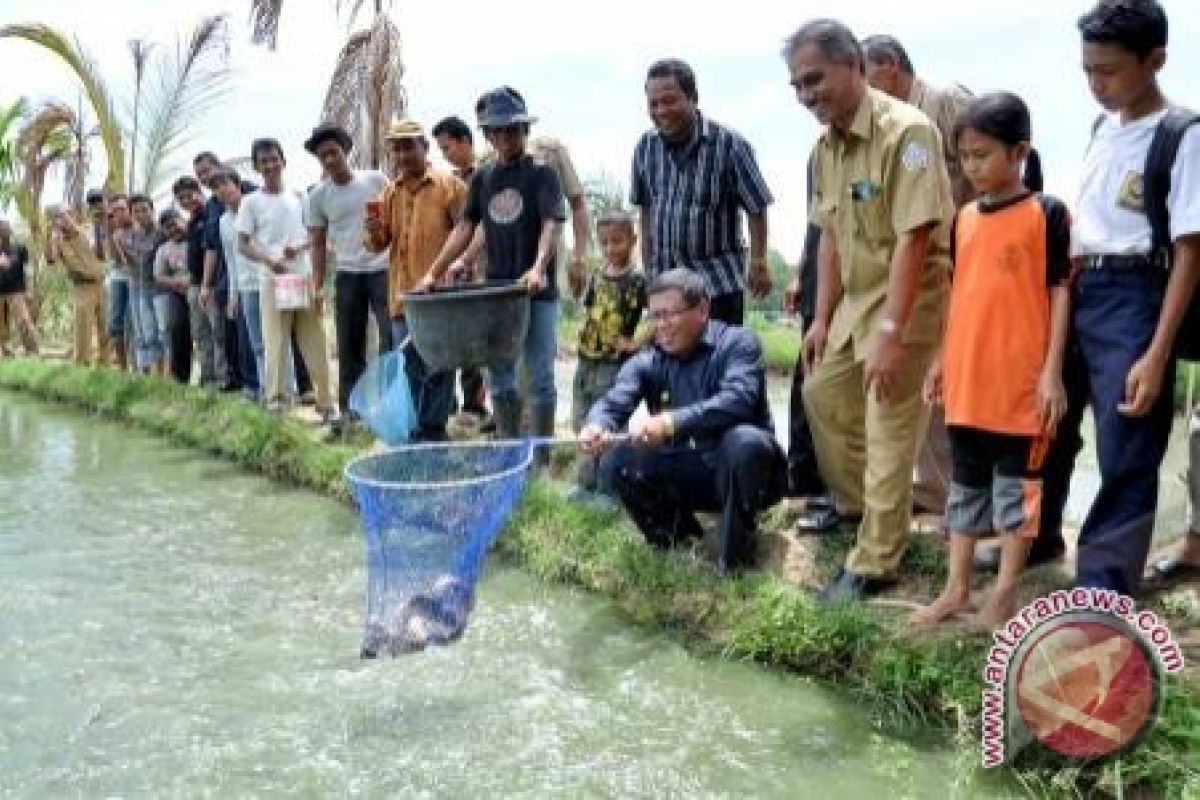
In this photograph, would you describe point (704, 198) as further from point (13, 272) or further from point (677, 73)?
point (13, 272)

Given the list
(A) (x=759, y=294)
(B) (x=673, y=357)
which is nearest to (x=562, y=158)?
(A) (x=759, y=294)

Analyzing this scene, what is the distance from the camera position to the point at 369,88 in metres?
10.3

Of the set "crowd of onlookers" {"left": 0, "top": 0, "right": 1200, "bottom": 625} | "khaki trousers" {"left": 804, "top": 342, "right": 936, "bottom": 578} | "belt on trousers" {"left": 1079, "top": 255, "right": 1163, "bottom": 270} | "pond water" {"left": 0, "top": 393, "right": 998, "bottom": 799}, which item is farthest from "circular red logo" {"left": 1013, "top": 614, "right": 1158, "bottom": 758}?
"khaki trousers" {"left": 804, "top": 342, "right": 936, "bottom": 578}

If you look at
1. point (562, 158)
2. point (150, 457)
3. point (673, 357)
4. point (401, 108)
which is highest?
point (401, 108)

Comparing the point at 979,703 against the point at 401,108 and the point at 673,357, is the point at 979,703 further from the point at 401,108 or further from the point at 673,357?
the point at 401,108

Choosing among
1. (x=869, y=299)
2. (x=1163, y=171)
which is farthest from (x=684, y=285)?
(x=1163, y=171)

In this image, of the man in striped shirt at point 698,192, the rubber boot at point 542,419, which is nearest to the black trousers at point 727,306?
the man in striped shirt at point 698,192

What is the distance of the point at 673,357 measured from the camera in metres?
4.65

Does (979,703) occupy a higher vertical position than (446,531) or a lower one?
lower

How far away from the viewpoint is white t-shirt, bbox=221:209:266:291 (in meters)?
8.41

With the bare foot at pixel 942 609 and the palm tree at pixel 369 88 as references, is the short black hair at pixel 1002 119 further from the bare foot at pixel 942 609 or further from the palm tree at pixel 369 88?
the palm tree at pixel 369 88

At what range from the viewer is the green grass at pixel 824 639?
3016mm

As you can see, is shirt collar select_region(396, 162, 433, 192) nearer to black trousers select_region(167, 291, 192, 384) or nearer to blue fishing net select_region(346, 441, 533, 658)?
blue fishing net select_region(346, 441, 533, 658)

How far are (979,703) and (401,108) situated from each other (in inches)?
325
